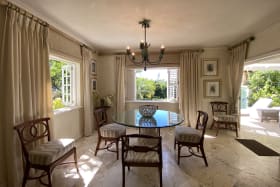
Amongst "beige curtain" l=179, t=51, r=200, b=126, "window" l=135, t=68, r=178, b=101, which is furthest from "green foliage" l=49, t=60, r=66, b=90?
"beige curtain" l=179, t=51, r=200, b=126

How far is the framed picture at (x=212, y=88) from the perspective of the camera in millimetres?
4879

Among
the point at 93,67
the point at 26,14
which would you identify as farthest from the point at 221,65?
the point at 26,14

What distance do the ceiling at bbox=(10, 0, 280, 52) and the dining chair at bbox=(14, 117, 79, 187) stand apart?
1.68 m

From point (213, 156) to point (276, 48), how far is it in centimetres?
230

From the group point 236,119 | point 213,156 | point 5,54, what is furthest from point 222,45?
point 5,54

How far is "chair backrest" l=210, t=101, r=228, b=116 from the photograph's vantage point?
473 centimetres

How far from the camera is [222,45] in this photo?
4699 mm

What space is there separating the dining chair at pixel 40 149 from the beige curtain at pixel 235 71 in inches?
166

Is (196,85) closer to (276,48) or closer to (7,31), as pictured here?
(276,48)

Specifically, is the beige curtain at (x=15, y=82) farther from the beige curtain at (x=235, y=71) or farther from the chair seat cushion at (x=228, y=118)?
the beige curtain at (x=235, y=71)

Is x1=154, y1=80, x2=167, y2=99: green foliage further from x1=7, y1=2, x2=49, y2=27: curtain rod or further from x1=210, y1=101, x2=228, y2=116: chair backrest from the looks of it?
x1=7, y1=2, x2=49, y2=27: curtain rod

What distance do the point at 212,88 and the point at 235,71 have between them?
2.53 ft

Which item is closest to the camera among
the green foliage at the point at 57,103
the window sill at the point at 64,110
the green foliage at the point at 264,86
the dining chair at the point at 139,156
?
the dining chair at the point at 139,156

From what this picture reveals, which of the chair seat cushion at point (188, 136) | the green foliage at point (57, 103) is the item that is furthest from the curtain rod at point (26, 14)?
the chair seat cushion at point (188, 136)
